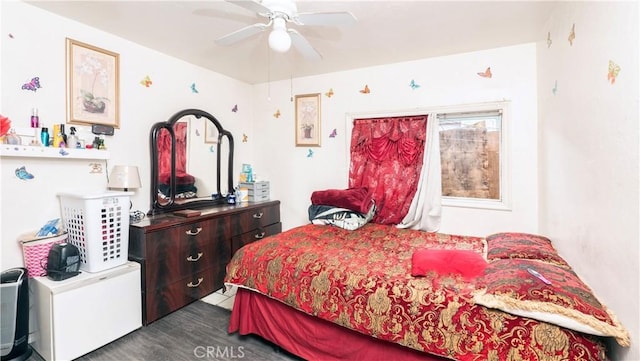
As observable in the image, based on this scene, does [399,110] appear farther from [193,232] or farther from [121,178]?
[121,178]

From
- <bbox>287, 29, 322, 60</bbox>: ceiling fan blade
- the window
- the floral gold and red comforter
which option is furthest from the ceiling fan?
the window

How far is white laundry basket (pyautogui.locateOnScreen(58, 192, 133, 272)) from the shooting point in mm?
2098

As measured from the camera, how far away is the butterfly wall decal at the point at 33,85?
6.89 feet

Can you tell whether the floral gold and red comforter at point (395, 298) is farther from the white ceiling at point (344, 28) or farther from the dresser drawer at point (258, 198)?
the white ceiling at point (344, 28)

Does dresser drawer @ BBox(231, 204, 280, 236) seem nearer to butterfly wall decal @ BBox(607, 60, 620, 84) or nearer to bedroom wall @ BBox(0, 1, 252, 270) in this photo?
bedroom wall @ BBox(0, 1, 252, 270)

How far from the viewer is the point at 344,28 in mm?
2375

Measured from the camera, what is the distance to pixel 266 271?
203 centimetres

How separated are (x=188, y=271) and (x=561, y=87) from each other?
3.26m

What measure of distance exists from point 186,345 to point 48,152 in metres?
1.70

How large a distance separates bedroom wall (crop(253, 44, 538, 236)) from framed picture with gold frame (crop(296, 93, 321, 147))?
0.23 ft

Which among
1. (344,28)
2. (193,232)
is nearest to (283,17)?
(344,28)

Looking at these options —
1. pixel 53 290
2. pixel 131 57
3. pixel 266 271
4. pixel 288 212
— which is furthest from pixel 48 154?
pixel 288 212

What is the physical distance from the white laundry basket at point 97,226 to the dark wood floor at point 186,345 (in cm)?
58

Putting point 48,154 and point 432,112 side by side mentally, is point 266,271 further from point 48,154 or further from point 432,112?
point 432,112
